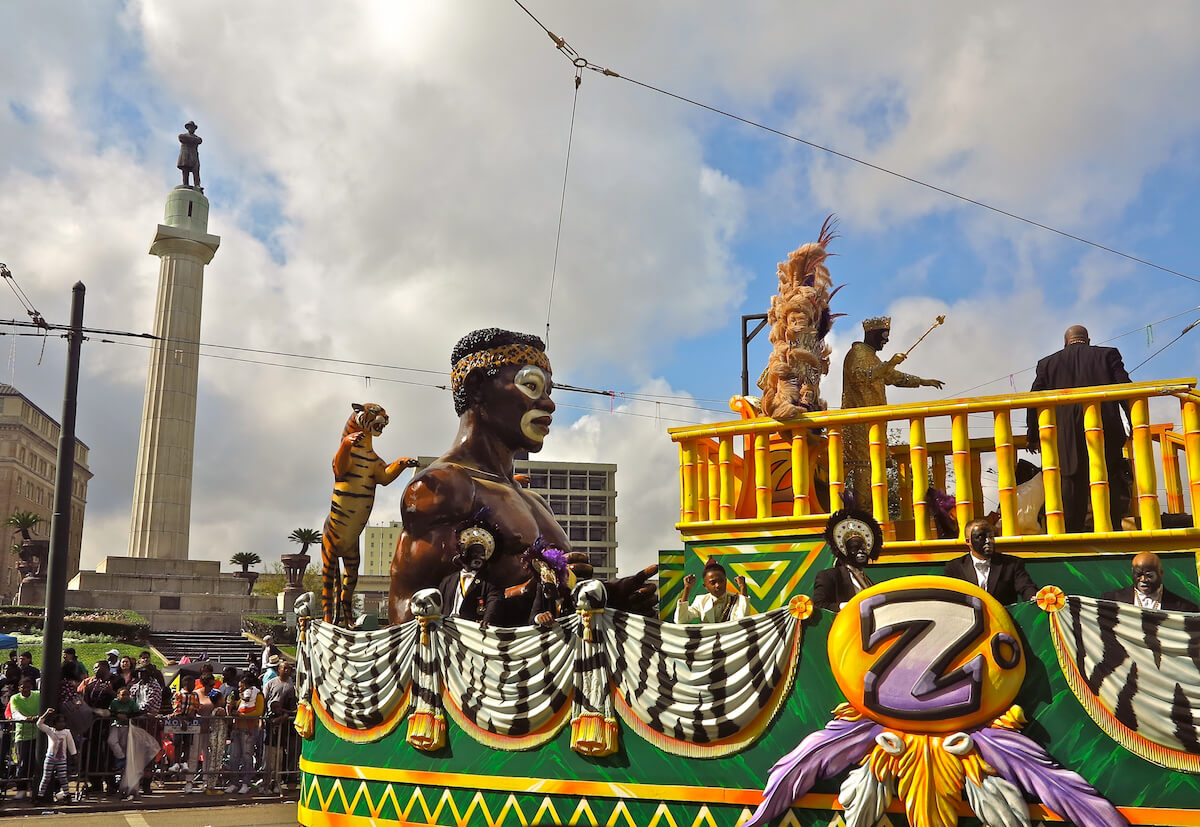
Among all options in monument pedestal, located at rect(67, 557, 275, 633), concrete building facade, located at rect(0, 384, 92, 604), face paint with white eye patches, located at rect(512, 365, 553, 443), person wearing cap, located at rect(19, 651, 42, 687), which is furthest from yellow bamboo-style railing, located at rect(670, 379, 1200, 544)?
concrete building facade, located at rect(0, 384, 92, 604)

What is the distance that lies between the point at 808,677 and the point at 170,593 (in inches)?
1695

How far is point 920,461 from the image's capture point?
23.9ft

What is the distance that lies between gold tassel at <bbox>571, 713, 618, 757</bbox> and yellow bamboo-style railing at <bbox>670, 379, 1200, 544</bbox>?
1764 mm

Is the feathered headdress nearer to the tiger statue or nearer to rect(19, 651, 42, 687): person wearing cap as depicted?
the tiger statue

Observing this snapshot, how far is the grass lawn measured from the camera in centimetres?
3008

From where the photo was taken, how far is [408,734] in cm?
771

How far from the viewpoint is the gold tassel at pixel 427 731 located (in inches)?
296

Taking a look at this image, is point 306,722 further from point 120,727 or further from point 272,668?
point 272,668

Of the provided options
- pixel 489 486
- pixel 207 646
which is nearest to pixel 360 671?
pixel 489 486

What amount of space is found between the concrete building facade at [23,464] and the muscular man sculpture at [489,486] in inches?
2875

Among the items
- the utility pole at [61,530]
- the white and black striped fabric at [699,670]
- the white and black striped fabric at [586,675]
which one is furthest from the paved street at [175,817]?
the white and black striped fabric at [699,670]

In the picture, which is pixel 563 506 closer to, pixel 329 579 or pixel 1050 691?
pixel 329 579

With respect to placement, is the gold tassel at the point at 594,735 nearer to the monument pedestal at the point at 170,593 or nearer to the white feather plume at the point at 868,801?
the white feather plume at the point at 868,801

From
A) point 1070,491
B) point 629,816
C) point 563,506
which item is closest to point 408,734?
point 629,816
